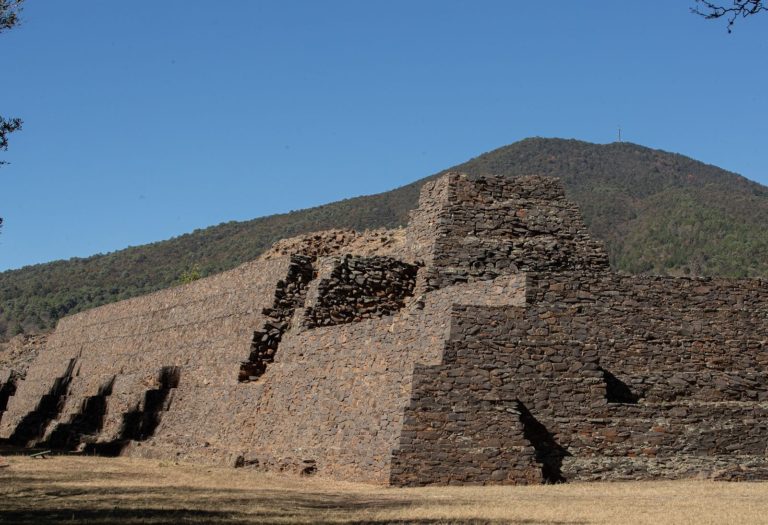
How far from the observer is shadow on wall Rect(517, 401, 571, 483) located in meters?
19.7

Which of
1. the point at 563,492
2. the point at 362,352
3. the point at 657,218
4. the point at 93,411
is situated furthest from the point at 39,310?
the point at 563,492

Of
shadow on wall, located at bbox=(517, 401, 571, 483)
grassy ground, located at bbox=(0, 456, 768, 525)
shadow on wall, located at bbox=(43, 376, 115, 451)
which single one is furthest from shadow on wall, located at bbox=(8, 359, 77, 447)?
shadow on wall, located at bbox=(517, 401, 571, 483)

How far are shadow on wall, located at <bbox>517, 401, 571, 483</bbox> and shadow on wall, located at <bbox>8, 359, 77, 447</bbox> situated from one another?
20481 millimetres

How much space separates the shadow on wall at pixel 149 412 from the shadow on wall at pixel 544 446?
13583mm

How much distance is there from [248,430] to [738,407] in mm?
11357

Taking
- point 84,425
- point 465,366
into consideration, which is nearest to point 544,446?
point 465,366

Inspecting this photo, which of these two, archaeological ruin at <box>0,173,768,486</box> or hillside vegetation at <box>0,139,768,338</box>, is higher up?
hillside vegetation at <box>0,139,768,338</box>

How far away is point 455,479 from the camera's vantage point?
61.3 ft

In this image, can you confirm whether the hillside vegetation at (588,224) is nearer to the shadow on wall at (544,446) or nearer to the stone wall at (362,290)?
the stone wall at (362,290)

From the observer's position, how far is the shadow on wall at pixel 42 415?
117ft

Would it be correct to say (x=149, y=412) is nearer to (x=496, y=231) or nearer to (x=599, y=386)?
(x=496, y=231)

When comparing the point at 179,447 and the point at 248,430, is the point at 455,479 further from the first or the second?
the point at 179,447

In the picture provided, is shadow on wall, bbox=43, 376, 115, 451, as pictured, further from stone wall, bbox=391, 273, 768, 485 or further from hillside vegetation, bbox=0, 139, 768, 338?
hillside vegetation, bbox=0, 139, 768, 338

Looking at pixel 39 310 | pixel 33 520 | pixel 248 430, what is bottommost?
pixel 33 520
